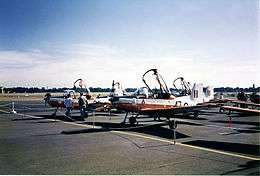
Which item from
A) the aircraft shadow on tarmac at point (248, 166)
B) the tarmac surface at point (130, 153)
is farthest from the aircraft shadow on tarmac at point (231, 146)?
the aircraft shadow on tarmac at point (248, 166)

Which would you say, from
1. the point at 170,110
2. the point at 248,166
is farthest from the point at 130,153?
the point at 170,110

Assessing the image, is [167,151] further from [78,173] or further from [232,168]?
[78,173]

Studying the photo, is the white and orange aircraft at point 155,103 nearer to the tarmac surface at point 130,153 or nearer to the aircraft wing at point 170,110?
the aircraft wing at point 170,110

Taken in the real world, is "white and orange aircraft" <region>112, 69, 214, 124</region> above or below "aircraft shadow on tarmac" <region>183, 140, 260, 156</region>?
above

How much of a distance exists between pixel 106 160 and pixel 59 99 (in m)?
19.3

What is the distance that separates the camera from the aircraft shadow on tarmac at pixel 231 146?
10.3 meters

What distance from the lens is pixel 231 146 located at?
11188 mm

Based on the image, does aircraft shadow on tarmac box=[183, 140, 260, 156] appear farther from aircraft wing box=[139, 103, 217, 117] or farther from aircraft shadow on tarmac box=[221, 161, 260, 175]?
aircraft wing box=[139, 103, 217, 117]

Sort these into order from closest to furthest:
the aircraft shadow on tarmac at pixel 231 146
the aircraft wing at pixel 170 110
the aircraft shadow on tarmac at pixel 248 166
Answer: the aircraft shadow on tarmac at pixel 248 166
the aircraft shadow on tarmac at pixel 231 146
the aircraft wing at pixel 170 110

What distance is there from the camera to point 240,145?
11.4 meters

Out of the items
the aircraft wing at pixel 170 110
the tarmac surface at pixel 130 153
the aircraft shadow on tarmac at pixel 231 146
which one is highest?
the aircraft wing at pixel 170 110

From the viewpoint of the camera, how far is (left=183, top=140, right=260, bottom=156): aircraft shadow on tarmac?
404 inches

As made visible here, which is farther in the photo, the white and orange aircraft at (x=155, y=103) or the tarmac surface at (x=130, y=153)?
the white and orange aircraft at (x=155, y=103)

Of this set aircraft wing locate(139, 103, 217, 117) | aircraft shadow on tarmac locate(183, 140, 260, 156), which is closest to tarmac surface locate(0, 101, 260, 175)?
aircraft shadow on tarmac locate(183, 140, 260, 156)
